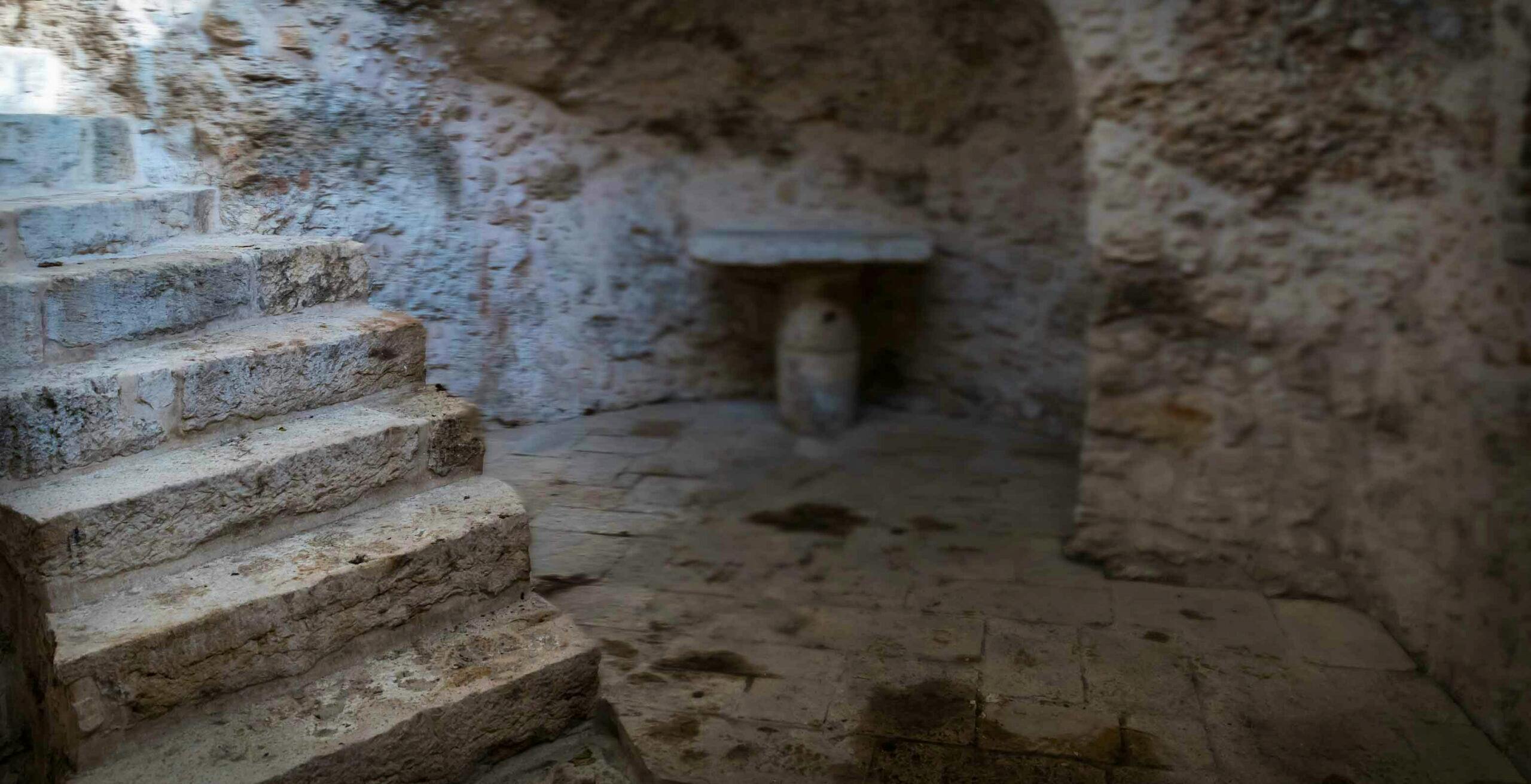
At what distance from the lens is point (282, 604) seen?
6.88 ft

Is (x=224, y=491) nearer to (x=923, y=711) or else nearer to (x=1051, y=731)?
(x=923, y=711)

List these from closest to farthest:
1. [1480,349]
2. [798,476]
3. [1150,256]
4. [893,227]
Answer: [1480,349], [1150,256], [798,476], [893,227]

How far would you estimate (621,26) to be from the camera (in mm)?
4375

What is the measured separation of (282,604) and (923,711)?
129 centimetres

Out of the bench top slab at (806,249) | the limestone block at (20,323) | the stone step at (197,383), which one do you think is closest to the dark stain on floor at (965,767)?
the stone step at (197,383)

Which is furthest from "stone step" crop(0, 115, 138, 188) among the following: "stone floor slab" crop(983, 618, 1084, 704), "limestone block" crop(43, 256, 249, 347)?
"stone floor slab" crop(983, 618, 1084, 704)

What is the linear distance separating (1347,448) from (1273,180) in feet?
2.30

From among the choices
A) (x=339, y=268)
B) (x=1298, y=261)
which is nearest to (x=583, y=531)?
(x=339, y=268)

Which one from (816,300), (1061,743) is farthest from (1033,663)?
(816,300)

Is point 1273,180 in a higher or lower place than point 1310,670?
higher

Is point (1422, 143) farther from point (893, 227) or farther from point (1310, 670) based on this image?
point (893, 227)

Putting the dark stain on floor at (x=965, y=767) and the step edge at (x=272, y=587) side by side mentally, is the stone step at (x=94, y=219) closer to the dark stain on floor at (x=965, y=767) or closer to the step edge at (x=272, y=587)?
the step edge at (x=272, y=587)

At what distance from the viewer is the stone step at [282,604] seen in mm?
1916

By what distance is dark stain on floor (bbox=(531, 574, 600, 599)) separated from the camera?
319 cm
